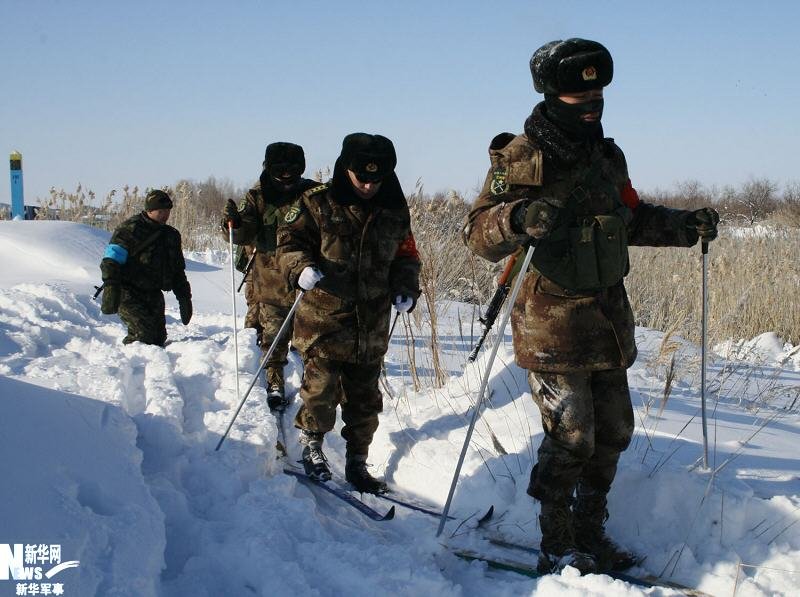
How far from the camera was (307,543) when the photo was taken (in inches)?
119

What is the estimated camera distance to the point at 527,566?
319 cm

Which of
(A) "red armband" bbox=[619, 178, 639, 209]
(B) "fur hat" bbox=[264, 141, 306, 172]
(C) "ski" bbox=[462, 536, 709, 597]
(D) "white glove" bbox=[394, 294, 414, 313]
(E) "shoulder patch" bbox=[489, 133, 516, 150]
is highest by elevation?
(B) "fur hat" bbox=[264, 141, 306, 172]

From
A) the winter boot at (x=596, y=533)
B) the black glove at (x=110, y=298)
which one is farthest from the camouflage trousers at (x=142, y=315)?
the winter boot at (x=596, y=533)

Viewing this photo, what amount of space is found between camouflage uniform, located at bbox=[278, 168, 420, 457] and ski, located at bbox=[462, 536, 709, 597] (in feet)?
4.02

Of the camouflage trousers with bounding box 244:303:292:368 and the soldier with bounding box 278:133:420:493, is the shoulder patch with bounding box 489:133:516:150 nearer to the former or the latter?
the soldier with bounding box 278:133:420:493

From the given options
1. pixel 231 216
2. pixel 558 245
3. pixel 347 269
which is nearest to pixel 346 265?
pixel 347 269

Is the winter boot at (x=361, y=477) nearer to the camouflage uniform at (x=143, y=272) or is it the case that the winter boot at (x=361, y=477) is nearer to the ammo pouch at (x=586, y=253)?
the ammo pouch at (x=586, y=253)

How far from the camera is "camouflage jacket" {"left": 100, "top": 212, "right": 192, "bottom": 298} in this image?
22.7 feet

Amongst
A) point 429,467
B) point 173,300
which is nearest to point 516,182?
point 429,467

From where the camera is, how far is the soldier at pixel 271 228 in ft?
18.9

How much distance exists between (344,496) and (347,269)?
1127 millimetres

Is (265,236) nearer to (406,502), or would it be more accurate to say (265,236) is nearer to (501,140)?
(406,502)

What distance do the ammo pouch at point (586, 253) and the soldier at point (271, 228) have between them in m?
3.02

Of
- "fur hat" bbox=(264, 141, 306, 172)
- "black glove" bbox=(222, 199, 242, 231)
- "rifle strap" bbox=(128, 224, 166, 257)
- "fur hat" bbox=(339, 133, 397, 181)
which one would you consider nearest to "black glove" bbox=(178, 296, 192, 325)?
"rifle strap" bbox=(128, 224, 166, 257)
